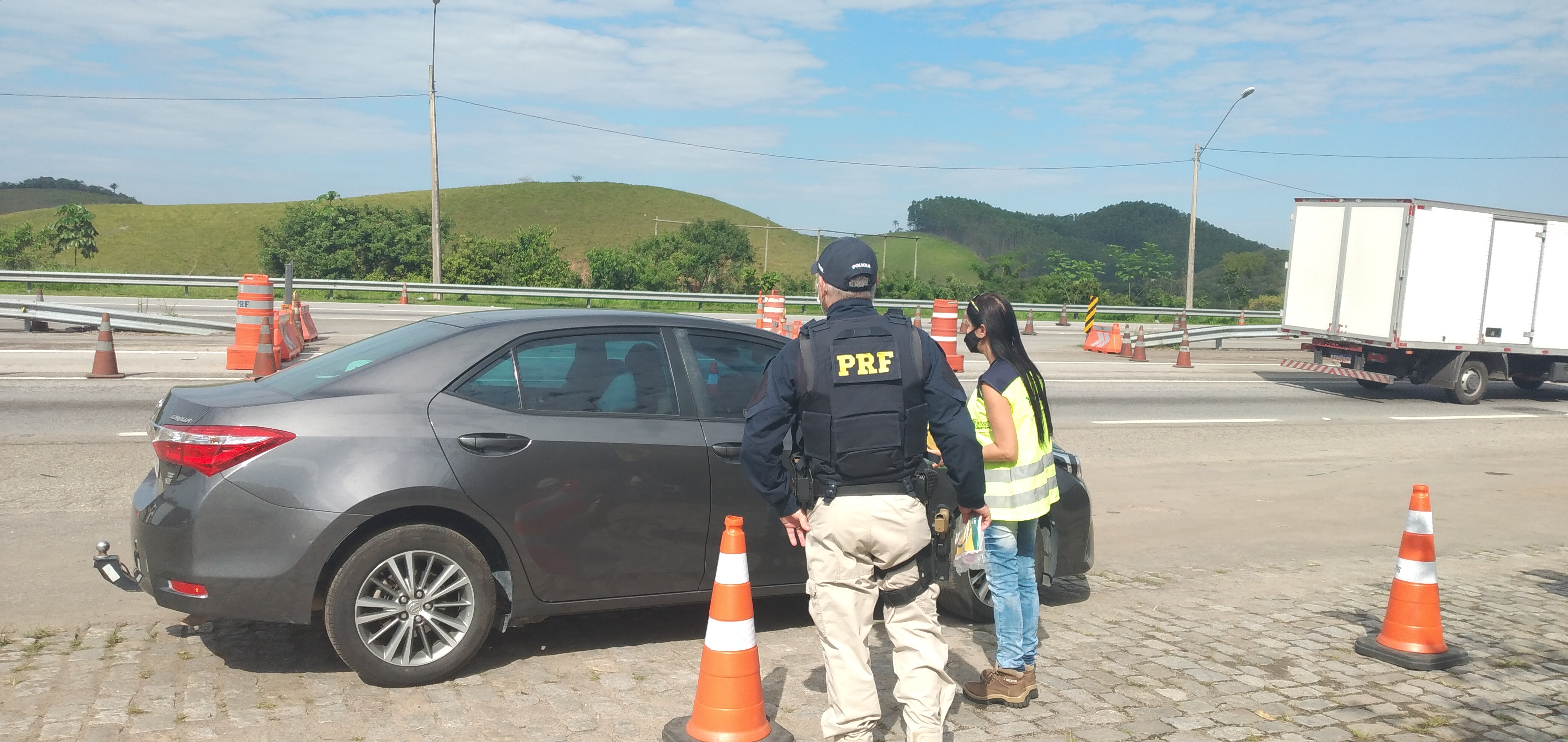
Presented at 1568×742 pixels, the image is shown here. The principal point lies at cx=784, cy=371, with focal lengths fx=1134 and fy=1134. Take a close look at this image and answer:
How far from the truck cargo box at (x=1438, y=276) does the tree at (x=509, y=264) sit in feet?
108

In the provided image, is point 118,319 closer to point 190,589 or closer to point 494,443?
point 190,589

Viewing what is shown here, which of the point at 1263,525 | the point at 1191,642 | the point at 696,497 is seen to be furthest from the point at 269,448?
the point at 1263,525

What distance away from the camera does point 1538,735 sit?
4.55 metres

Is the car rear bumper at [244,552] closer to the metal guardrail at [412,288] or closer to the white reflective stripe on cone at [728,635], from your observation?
the white reflective stripe on cone at [728,635]

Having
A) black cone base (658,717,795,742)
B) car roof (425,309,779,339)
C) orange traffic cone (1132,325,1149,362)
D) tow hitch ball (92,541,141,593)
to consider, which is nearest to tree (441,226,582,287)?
orange traffic cone (1132,325,1149,362)

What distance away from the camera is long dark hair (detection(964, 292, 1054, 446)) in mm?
4629

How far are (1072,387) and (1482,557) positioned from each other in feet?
32.1

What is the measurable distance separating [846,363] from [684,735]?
1470 mm

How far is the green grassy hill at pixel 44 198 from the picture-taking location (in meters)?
110

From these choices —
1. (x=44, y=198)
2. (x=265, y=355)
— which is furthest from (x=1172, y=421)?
(x=44, y=198)

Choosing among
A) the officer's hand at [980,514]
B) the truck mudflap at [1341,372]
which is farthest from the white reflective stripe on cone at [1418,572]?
the truck mudflap at [1341,372]

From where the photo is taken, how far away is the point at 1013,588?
4.68 meters

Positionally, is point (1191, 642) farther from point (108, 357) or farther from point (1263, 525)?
point (108, 357)

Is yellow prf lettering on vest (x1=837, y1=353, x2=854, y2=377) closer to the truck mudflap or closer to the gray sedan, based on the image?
the gray sedan
